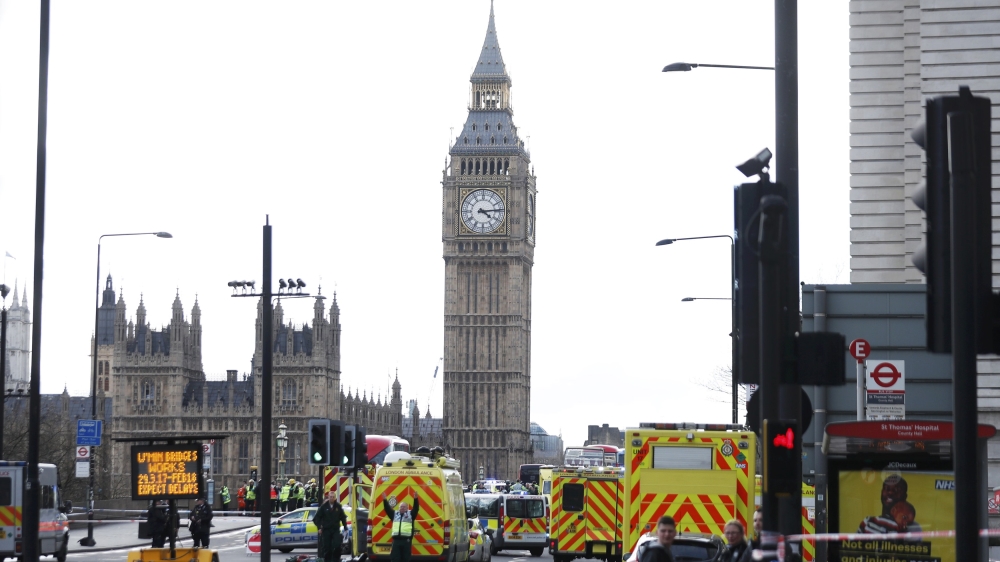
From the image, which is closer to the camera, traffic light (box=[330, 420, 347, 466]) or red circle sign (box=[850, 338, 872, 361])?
red circle sign (box=[850, 338, 872, 361])

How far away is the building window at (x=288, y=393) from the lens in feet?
382

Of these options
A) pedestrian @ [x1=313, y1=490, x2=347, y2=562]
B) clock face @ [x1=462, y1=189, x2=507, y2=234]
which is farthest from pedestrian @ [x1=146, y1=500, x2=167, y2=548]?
clock face @ [x1=462, y1=189, x2=507, y2=234]

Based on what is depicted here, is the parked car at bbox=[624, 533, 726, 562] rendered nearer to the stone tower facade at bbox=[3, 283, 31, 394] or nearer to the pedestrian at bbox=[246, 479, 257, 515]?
the pedestrian at bbox=[246, 479, 257, 515]

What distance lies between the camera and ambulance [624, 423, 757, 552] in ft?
68.4

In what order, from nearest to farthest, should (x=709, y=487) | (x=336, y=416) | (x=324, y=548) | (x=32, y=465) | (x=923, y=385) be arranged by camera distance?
1. (x=32, y=465)
2. (x=709, y=487)
3. (x=923, y=385)
4. (x=324, y=548)
5. (x=336, y=416)

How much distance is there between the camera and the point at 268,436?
22062 millimetres

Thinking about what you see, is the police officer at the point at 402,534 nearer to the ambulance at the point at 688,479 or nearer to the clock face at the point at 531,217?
the ambulance at the point at 688,479

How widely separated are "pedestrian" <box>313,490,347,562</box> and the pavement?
23.3 feet

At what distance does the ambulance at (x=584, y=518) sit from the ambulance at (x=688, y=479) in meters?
8.68

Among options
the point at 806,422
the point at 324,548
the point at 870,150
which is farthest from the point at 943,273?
the point at 870,150

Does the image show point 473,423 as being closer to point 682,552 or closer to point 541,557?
point 541,557

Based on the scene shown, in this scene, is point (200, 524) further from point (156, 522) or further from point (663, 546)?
point (663, 546)

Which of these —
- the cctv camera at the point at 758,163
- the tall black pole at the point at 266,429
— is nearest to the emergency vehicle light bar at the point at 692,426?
the tall black pole at the point at 266,429

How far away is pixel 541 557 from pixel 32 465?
19937 millimetres
